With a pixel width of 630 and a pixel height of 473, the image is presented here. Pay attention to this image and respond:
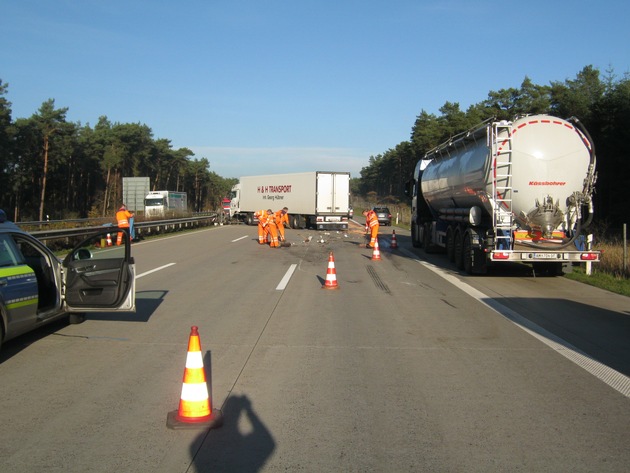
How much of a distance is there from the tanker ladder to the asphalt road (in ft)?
8.37

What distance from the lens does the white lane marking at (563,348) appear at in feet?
20.3

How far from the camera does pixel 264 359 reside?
7008 millimetres

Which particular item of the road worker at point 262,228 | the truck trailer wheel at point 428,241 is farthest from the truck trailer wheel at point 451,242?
the road worker at point 262,228

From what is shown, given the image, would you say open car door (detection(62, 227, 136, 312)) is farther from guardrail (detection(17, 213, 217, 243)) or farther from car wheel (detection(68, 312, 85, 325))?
guardrail (detection(17, 213, 217, 243))

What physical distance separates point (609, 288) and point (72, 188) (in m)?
77.1

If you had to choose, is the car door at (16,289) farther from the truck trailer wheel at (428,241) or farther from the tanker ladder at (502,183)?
the truck trailer wheel at (428,241)

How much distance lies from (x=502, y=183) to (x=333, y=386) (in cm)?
948

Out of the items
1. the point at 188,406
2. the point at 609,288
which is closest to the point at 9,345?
the point at 188,406

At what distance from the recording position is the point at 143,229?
34.2 m

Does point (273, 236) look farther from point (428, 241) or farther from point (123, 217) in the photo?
point (428, 241)

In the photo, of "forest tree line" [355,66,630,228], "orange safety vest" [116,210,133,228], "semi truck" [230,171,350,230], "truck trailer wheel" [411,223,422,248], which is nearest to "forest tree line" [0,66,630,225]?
"forest tree line" [355,66,630,228]

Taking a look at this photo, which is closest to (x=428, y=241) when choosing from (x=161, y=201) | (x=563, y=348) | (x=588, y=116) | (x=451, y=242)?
(x=451, y=242)

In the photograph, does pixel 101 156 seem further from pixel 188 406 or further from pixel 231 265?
pixel 188 406

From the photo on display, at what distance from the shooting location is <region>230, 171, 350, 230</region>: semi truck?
40281 mm
